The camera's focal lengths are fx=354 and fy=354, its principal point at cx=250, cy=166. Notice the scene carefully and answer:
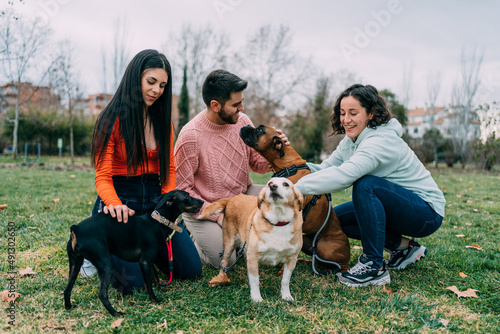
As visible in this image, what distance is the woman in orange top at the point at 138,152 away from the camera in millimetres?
2840

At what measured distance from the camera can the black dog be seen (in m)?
2.34

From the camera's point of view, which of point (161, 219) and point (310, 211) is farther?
point (310, 211)

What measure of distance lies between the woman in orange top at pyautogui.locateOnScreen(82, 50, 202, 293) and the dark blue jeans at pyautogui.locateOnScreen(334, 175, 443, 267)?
1.52 meters

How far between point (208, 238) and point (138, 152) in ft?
3.84

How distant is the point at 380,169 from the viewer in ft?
10.3

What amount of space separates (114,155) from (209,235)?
1240mm

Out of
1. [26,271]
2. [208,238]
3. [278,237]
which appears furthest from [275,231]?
[26,271]

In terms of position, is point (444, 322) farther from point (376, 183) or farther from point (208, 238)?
point (208, 238)

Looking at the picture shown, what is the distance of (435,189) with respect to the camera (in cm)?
324

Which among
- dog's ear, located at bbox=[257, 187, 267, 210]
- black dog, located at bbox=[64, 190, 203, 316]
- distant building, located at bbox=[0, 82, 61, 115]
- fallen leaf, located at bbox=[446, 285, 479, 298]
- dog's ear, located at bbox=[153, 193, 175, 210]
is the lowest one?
fallen leaf, located at bbox=[446, 285, 479, 298]

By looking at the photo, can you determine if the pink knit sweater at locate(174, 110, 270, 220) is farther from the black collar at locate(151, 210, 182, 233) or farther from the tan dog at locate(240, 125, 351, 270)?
the black collar at locate(151, 210, 182, 233)

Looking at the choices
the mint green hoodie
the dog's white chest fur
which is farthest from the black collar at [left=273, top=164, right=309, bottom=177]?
the dog's white chest fur

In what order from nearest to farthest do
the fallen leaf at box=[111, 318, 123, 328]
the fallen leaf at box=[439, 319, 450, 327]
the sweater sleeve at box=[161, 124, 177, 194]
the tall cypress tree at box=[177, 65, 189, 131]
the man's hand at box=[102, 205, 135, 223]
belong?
the fallen leaf at box=[111, 318, 123, 328], the fallen leaf at box=[439, 319, 450, 327], the man's hand at box=[102, 205, 135, 223], the sweater sleeve at box=[161, 124, 177, 194], the tall cypress tree at box=[177, 65, 189, 131]

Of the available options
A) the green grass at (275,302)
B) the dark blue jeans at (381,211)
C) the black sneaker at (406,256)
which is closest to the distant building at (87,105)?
the green grass at (275,302)
